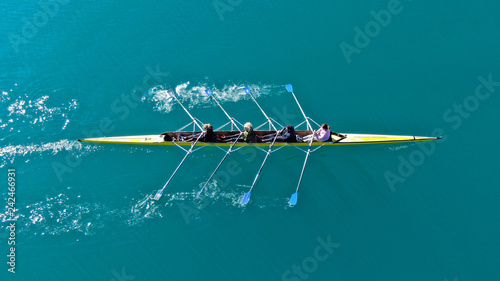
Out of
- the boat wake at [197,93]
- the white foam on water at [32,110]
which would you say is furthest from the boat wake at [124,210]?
the boat wake at [197,93]

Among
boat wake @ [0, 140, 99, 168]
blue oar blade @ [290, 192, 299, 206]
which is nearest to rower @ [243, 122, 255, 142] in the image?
blue oar blade @ [290, 192, 299, 206]

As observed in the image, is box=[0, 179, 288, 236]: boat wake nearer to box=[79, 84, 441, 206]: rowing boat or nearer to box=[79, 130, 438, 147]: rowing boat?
box=[79, 84, 441, 206]: rowing boat

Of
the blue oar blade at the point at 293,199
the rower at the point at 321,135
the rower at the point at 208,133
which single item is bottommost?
the blue oar blade at the point at 293,199

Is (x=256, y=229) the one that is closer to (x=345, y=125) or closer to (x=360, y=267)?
(x=360, y=267)

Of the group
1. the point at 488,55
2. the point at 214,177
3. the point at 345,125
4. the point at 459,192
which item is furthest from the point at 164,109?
the point at 488,55

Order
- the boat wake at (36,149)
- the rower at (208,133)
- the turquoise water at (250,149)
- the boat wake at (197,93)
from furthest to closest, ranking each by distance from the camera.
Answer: the boat wake at (197,93) → the boat wake at (36,149) → the rower at (208,133) → the turquoise water at (250,149)

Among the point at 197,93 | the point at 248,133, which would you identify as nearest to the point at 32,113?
the point at 197,93

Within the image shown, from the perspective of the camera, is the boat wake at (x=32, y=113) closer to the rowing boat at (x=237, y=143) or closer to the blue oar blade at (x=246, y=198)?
the rowing boat at (x=237, y=143)

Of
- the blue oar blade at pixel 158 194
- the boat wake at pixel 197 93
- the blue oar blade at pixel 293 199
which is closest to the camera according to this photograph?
the blue oar blade at pixel 293 199
